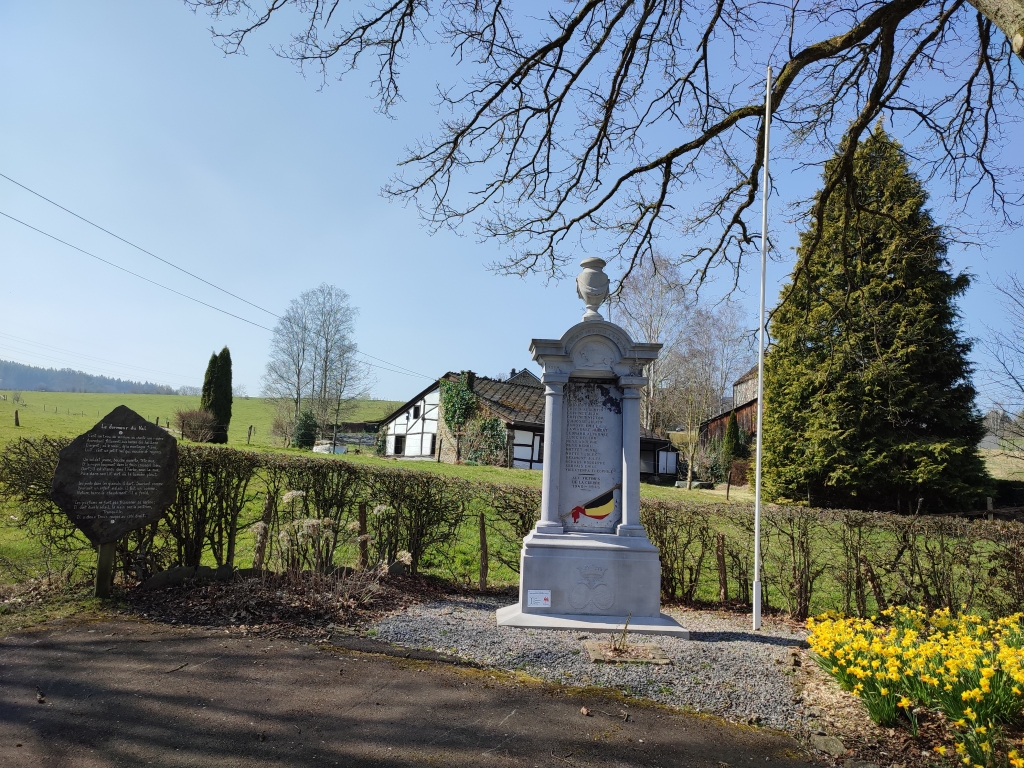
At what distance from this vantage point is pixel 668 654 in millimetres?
5031

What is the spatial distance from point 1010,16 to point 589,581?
18.2ft

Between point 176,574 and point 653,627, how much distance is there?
4.98 meters

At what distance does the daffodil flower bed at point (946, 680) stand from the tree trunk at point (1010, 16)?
3.77 meters

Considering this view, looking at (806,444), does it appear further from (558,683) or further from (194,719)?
(194,719)

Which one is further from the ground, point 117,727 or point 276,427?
point 276,427

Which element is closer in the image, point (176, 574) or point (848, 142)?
point (176, 574)

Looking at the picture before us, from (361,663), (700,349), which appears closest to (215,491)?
(361,663)

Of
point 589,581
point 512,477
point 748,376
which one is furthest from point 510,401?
point 589,581

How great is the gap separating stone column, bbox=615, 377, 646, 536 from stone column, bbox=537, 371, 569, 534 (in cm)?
67

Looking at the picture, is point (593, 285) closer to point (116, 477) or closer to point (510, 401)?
point (116, 477)

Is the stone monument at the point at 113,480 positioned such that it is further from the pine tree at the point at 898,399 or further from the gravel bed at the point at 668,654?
the pine tree at the point at 898,399

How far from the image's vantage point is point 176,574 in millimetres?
6410

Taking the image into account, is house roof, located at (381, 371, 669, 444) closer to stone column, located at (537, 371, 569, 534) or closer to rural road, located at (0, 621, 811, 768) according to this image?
stone column, located at (537, 371, 569, 534)

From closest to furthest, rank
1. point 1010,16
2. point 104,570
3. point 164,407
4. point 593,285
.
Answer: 1. point 1010,16
2. point 104,570
3. point 593,285
4. point 164,407
